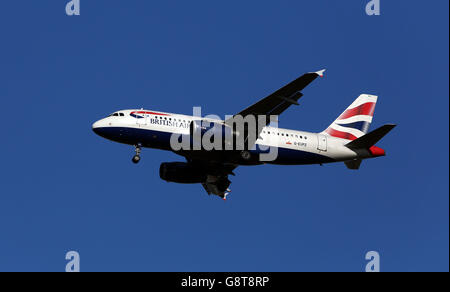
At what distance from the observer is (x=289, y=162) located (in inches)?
2089

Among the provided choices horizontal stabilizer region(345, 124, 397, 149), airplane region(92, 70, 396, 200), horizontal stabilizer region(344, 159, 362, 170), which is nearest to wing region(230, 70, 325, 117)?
airplane region(92, 70, 396, 200)

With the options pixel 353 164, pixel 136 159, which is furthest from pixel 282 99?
pixel 136 159

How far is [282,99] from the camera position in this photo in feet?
157

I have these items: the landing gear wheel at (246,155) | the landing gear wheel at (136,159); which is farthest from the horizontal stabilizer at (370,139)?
the landing gear wheel at (136,159)

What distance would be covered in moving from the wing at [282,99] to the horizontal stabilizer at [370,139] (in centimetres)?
730

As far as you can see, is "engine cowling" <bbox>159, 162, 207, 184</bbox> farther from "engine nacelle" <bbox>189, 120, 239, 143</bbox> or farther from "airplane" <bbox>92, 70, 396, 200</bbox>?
"engine nacelle" <bbox>189, 120, 239, 143</bbox>

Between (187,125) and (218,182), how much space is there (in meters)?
8.66

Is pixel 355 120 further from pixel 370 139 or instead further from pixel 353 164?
pixel 370 139

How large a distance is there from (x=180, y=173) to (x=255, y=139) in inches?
325

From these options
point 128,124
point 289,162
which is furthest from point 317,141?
point 128,124

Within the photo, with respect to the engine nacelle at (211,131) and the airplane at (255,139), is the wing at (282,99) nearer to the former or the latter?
the airplane at (255,139)
